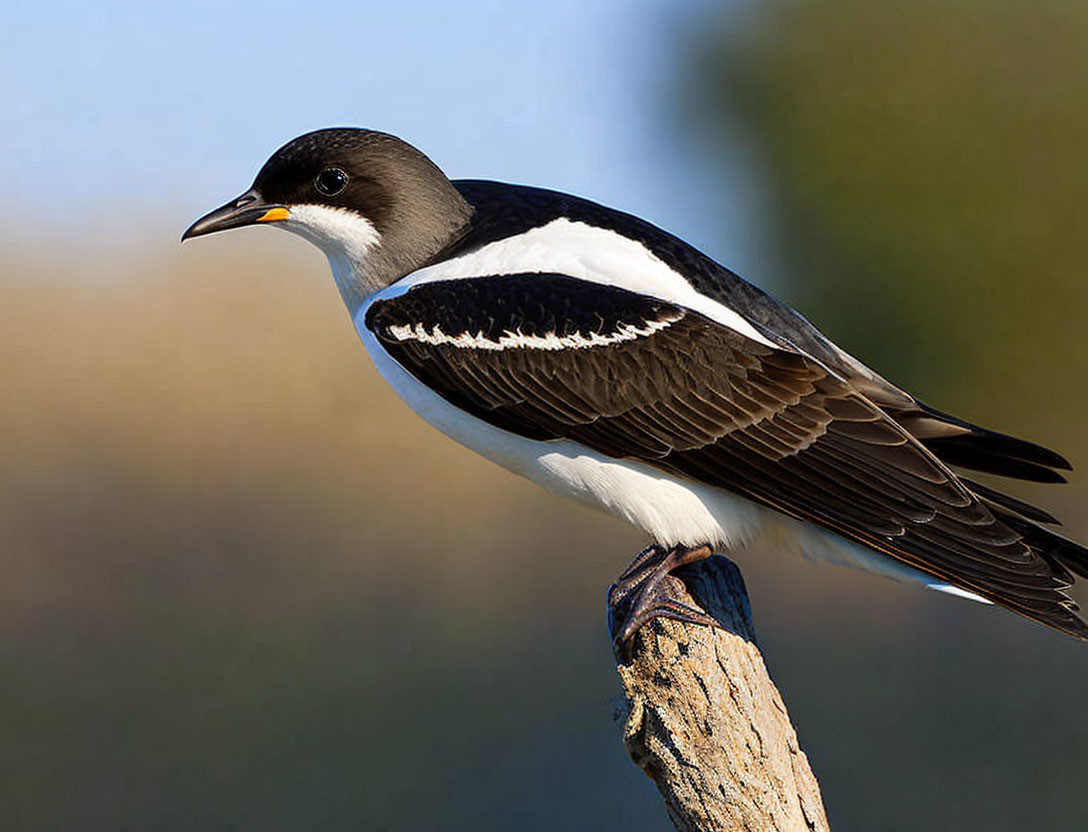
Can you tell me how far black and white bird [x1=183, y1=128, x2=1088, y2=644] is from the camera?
489 centimetres

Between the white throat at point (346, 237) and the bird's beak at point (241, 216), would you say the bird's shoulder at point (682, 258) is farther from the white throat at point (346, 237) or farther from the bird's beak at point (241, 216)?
the bird's beak at point (241, 216)

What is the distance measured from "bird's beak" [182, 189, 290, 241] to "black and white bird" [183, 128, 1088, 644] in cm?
50

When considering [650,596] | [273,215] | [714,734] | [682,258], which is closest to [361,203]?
[273,215]

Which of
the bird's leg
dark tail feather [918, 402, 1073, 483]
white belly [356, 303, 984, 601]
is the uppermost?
dark tail feather [918, 402, 1073, 483]

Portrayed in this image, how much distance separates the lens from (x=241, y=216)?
546 cm

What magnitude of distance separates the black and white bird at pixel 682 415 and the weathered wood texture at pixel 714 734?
14 centimetres

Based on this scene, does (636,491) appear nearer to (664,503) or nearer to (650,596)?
(664,503)

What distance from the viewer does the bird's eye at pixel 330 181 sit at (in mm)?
5422

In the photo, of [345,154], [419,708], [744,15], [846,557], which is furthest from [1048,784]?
[744,15]

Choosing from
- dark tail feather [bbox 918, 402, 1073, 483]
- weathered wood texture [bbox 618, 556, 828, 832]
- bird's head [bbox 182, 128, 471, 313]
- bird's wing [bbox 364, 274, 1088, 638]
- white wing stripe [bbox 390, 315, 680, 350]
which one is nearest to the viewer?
weathered wood texture [bbox 618, 556, 828, 832]

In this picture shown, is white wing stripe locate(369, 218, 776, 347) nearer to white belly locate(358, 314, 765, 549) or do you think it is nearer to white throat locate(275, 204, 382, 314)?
white throat locate(275, 204, 382, 314)

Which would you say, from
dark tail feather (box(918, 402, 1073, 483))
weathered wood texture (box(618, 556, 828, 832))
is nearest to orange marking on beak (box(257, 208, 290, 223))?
weathered wood texture (box(618, 556, 828, 832))

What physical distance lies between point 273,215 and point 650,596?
1.93 m

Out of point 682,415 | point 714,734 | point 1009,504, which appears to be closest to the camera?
point 714,734
